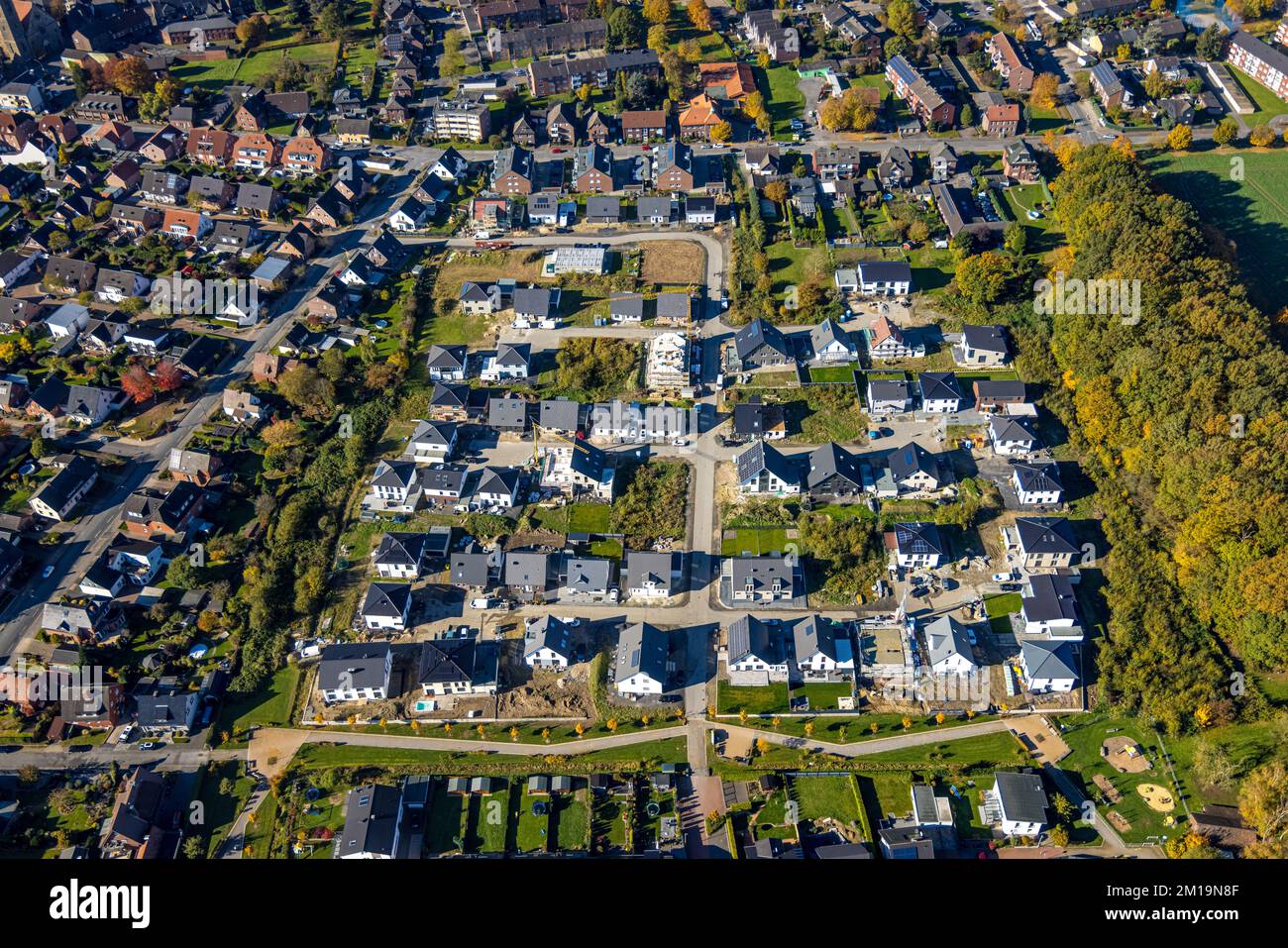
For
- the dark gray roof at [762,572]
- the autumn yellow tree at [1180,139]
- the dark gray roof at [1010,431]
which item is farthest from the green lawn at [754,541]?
the autumn yellow tree at [1180,139]

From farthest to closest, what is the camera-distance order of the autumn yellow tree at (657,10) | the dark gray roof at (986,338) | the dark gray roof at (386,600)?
the autumn yellow tree at (657,10)
the dark gray roof at (986,338)
the dark gray roof at (386,600)

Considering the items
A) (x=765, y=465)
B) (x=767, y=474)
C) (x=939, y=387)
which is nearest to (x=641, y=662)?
(x=767, y=474)

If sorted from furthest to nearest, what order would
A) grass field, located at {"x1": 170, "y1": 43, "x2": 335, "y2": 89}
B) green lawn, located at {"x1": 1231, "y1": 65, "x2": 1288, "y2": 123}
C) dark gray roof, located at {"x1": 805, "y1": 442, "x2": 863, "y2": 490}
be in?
grass field, located at {"x1": 170, "y1": 43, "x2": 335, "y2": 89} < green lawn, located at {"x1": 1231, "y1": 65, "x2": 1288, "y2": 123} < dark gray roof, located at {"x1": 805, "y1": 442, "x2": 863, "y2": 490}

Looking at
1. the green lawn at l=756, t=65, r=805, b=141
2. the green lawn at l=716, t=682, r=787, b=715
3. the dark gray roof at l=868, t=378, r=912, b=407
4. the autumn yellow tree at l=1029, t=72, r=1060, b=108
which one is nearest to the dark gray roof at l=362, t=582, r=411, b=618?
the green lawn at l=716, t=682, r=787, b=715

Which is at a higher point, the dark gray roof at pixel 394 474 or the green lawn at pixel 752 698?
the dark gray roof at pixel 394 474

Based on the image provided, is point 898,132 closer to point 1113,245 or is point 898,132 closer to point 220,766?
point 1113,245

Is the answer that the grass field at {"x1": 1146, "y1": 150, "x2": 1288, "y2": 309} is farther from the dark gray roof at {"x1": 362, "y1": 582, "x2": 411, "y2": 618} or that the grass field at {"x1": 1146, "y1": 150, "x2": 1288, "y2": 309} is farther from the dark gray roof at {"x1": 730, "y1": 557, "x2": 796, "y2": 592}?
the dark gray roof at {"x1": 362, "y1": 582, "x2": 411, "y2": 618}

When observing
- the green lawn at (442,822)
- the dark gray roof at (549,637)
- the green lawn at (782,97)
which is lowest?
the green lawn at (442,822)

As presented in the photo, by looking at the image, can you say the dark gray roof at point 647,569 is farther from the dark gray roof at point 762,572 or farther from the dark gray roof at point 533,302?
the dark gray roof at point 533,302

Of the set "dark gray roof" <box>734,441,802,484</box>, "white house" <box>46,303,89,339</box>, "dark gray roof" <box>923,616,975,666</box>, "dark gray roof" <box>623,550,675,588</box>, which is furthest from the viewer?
"white house" <box>46,303,89,339</box>
